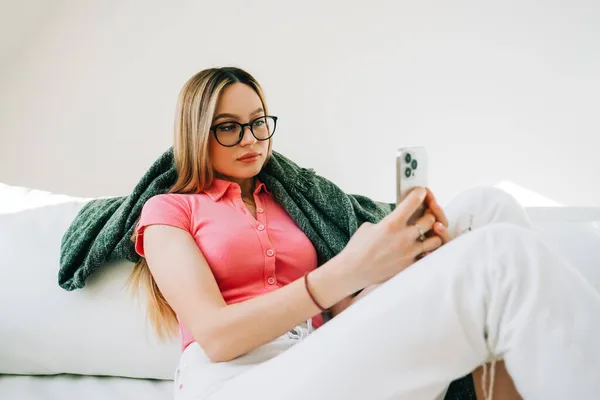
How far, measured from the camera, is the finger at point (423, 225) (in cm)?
83

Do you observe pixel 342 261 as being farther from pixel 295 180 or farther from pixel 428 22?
pixel 428 22

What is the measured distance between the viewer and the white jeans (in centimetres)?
64

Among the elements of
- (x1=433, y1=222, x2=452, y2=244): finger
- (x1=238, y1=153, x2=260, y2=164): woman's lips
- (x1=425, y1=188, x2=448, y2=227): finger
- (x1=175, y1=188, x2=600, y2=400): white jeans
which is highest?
(x1=238, y1=153, x2=260, y2=164): woman's lips

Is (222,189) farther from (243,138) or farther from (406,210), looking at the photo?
(406,210)

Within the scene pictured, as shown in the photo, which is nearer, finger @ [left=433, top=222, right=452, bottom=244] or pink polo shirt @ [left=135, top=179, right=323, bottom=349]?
finger @ [left=433, top=222, right=452, bottom=244]

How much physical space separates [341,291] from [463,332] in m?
0.21

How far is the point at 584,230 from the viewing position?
1.24 meters

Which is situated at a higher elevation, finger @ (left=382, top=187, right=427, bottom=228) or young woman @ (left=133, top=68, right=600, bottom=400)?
finger @ (left=382, top=187, right=427, bottom=228)

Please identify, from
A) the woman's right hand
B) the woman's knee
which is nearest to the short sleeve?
the woman's right hand

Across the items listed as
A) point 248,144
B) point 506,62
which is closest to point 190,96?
point 248,144

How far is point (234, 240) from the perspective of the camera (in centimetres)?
106

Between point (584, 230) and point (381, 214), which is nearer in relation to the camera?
point (584, 230)

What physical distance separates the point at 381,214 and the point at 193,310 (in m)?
0.66

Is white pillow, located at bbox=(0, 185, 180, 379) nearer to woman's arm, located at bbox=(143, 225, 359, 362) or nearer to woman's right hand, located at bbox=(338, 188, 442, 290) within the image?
woman's arm, located at bbox=(143, 225, 359, 362)
